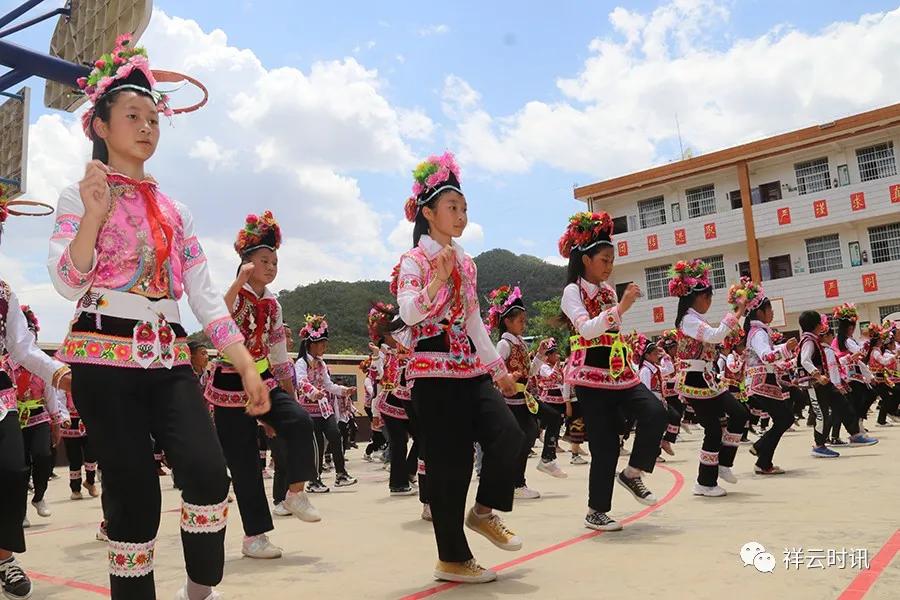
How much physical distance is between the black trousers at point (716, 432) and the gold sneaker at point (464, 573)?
3.45m

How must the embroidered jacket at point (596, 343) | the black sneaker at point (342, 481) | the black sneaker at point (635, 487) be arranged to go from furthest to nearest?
the black sneaker at point (342, 481)
the black sneaker at point (635, 487)
the embroidered jacket at point (596, 343)

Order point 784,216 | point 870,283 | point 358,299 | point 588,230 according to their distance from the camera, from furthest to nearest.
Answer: point 358,299
point 784,216
point 870,283
point 588,230

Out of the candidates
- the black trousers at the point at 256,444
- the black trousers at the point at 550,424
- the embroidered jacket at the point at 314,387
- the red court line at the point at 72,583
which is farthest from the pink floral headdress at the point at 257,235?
the black trousers at the point at 550,424

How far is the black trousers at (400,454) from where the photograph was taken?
8.00 m

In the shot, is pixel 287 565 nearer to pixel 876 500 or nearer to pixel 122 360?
pixel 122 360

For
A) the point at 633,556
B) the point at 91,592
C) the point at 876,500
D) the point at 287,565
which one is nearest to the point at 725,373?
the point at 876,500

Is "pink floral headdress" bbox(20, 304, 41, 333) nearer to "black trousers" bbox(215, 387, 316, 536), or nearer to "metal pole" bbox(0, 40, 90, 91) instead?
"black trousers" bbox(215, 387, 316, 536)

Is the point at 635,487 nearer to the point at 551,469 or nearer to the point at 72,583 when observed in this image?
the point at 551,469

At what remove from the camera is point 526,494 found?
7129 mm

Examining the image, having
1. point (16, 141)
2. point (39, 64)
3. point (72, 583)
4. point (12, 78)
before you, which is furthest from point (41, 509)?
point (16, 141)

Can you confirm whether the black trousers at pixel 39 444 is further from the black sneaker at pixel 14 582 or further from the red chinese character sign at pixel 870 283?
the red chinese character sign at pixel 870 283

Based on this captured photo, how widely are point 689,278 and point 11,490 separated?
18.4ft

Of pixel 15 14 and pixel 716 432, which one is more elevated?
pixel 15 14

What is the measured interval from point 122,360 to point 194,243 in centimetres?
66
